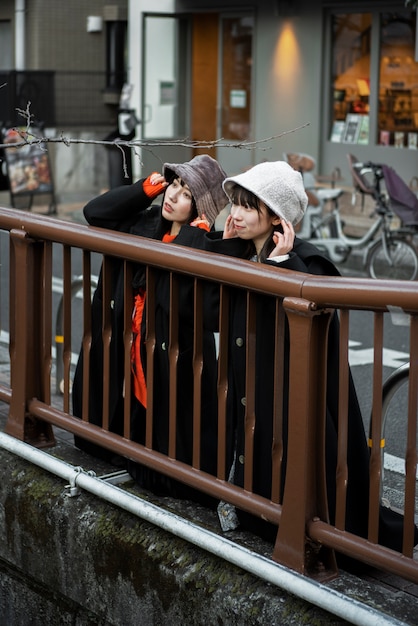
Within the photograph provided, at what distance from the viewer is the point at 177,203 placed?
449 centimetres

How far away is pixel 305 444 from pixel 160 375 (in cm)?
86

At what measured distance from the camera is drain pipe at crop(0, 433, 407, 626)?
312cm

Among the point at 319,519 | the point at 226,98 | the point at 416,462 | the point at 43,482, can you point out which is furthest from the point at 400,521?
the point at 226,98

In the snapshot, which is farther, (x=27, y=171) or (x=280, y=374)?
(x=27, y=171)

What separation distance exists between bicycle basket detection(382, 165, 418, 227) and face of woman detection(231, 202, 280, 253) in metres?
8.05

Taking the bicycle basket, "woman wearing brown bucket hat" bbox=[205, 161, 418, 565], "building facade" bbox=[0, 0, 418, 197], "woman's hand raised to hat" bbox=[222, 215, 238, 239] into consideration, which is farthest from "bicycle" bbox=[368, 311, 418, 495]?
"building facade" bbox=[0, 0, 418, 197]

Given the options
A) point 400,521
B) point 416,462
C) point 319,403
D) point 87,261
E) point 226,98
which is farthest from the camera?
point 226,98

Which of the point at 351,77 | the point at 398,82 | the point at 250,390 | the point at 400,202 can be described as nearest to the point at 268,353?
the point at 250,390

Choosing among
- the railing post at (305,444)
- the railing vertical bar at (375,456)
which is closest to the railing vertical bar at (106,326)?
the railing post at (305,444)

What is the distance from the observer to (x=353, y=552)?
3.27 m

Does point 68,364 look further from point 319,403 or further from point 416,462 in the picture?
point 416,462

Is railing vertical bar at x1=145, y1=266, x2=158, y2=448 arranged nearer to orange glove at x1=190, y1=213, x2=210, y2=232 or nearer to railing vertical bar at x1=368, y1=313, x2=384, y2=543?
orange glove at x1=190, y1=213, x2=210, y2=232

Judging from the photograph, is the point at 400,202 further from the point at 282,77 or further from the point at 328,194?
the point at 282,77

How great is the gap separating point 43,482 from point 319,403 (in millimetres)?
1319
